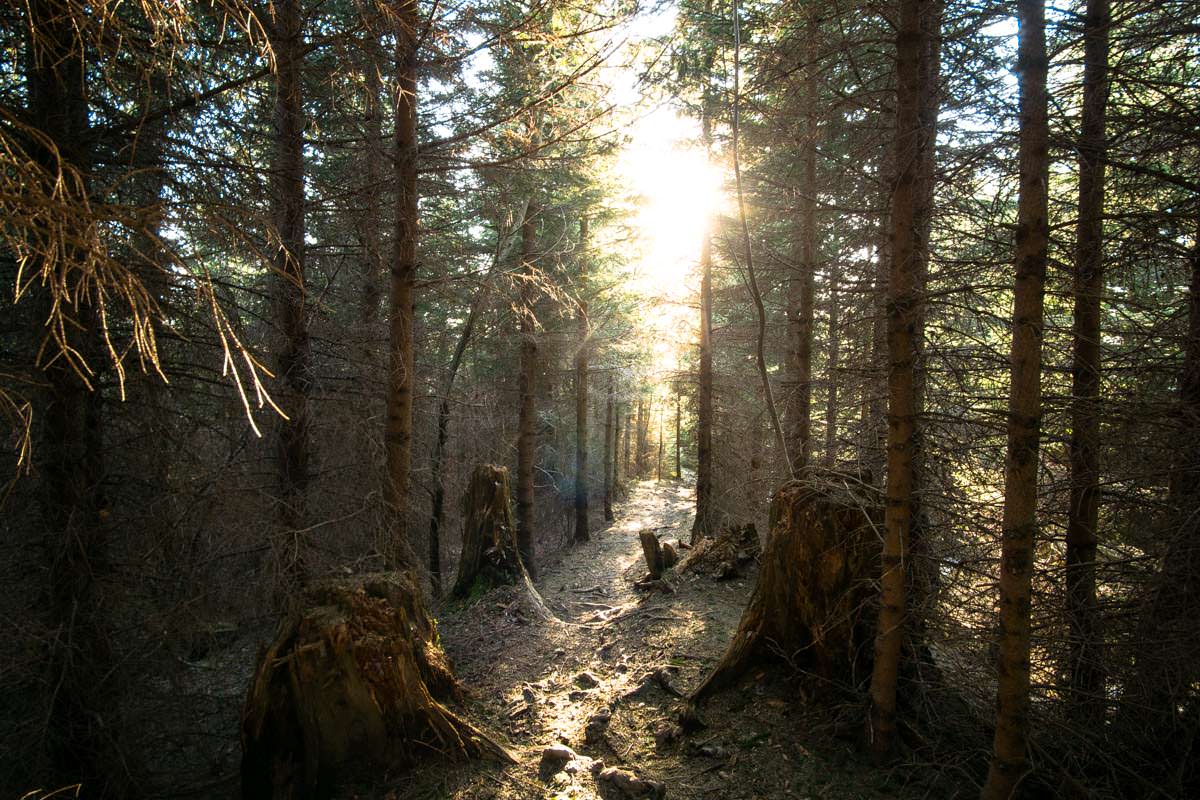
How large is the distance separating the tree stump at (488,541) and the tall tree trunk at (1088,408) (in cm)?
813

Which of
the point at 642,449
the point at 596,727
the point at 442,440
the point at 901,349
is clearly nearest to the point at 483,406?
the point at 596,727

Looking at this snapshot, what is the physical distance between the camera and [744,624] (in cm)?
555

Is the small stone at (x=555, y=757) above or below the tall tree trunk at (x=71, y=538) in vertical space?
below

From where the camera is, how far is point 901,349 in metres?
3.92

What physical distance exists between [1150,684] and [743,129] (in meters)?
8.56

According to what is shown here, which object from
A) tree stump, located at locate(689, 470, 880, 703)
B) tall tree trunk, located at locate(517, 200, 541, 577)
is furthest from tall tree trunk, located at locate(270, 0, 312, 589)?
tall tree trunk, located at locate(517, 200, 541, 577)

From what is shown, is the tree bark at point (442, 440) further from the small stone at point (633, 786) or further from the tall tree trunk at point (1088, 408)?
the tall tree trunk at point (1088, 408)

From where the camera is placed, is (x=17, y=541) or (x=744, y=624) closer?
(x=17, y=541)

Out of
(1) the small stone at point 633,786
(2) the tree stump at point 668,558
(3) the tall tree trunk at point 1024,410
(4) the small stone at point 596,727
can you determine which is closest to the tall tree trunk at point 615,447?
(2) the tree stump at point 668,558

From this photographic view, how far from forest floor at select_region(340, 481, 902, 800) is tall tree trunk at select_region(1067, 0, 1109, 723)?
171 centimetres

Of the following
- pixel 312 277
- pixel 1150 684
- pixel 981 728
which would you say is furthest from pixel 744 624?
pixel 312 277

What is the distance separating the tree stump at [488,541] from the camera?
10.4 meters

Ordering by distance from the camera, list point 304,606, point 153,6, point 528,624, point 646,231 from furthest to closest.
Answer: point 646,231 < point 528,624 < point 304,606 < point 153,6

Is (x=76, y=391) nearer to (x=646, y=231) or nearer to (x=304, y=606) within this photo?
(x=304, y=606)
